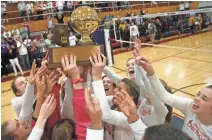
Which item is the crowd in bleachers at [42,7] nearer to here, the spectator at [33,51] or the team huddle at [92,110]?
the spectator at [33,51]

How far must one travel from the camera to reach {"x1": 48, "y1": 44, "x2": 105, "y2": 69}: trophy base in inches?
55.1

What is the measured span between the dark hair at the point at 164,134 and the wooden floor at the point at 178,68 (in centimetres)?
279

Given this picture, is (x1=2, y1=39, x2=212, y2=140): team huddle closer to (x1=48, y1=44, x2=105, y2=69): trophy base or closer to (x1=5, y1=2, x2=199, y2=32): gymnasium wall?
(x1=48, y1=44, x2=105, y2=69): trophy base

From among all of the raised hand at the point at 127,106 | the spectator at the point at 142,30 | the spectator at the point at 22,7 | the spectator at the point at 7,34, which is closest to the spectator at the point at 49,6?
the spectator at the point at 22,7

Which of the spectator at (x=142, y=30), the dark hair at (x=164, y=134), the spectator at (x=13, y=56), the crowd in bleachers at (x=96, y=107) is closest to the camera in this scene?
the dark hair at (x=164, y=134)

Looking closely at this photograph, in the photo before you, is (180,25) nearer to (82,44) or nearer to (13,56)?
(13,56)

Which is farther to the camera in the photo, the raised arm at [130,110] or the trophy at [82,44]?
the trophy at [82,44]

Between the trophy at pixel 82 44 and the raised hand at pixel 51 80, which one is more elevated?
the trophy at pixel 82 44

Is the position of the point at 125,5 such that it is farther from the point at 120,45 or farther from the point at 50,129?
the point at 50,129

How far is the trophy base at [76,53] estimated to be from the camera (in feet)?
4.59

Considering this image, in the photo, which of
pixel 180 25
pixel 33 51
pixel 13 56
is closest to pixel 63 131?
pixel 13 56

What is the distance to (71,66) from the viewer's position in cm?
130

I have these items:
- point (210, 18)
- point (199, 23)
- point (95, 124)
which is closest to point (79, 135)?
point (95, 124)

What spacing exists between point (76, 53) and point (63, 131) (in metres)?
0.46
